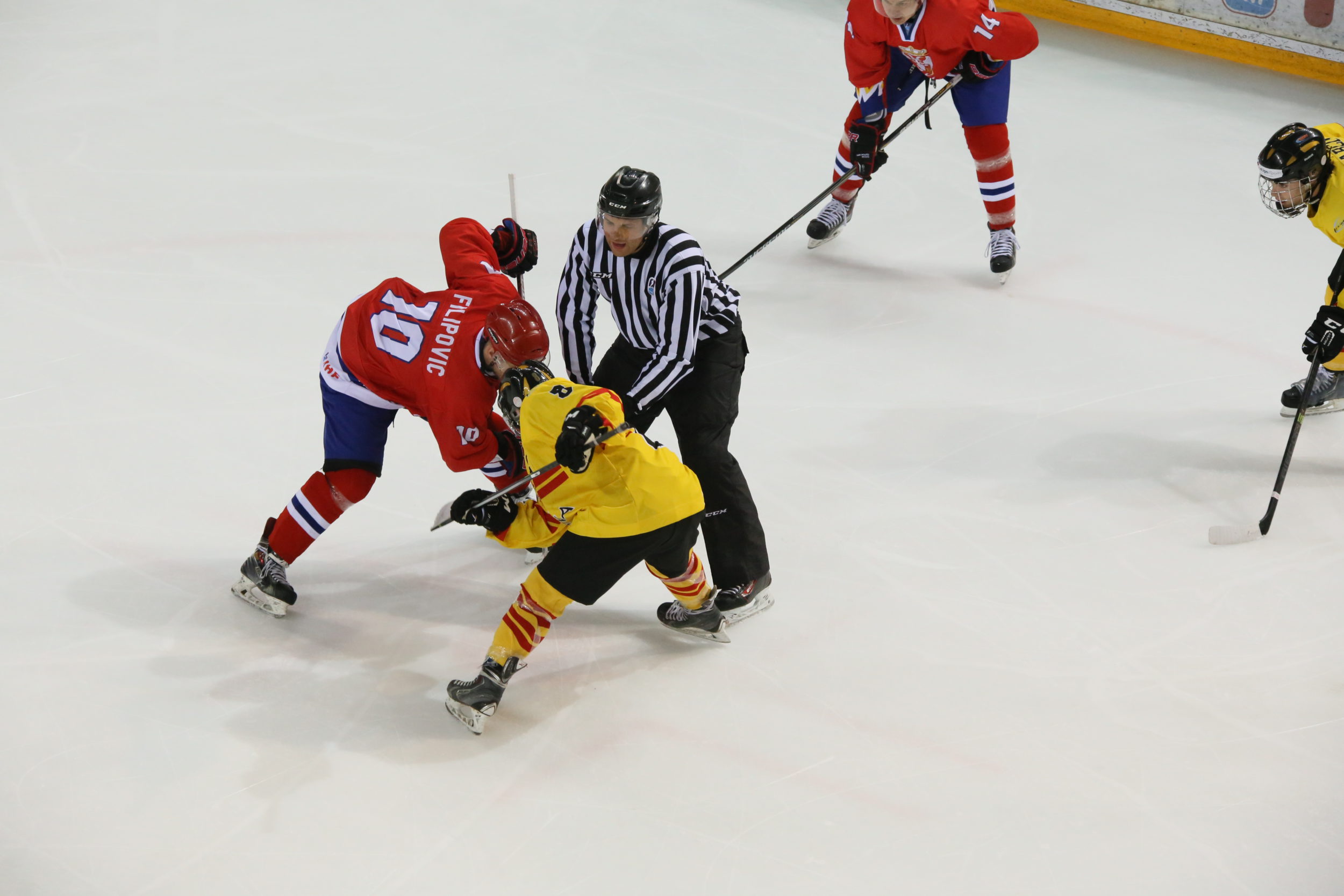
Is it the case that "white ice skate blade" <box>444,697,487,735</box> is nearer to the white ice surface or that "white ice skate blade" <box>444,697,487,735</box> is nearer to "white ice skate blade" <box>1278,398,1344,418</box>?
the white ice surface

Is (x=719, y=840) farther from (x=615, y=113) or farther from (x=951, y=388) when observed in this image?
(x=615, y=113)

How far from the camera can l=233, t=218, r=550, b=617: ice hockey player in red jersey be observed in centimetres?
249

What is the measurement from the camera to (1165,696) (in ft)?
8.82

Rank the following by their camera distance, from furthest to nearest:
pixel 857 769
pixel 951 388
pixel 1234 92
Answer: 1. pixel 1234 92
2. pixel 951 388
3. pixel 857 769

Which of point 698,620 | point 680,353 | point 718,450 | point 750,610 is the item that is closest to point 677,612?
point 698,620

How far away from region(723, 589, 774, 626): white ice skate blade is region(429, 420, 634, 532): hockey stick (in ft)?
1.66

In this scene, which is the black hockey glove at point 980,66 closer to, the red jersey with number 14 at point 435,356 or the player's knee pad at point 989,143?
the player's knee pad at point 989,143

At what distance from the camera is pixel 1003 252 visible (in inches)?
171

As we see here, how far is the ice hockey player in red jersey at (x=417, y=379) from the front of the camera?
249 cm

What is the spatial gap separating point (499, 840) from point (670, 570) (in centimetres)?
63

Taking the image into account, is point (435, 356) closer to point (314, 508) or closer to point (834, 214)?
point (314, 508)

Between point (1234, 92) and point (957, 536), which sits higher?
point (1234, 92)

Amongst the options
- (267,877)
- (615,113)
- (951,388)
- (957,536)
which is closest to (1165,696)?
(957,536)

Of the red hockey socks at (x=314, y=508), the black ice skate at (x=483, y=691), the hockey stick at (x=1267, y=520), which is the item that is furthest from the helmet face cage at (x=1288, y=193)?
the red hockey socks at (x=314, y=508)
